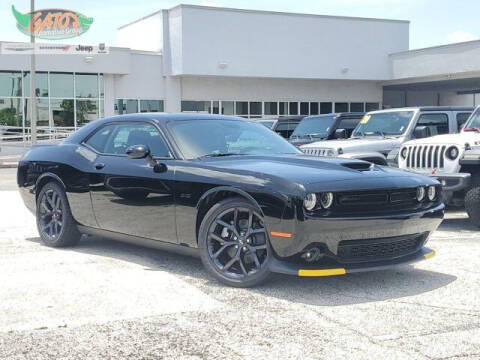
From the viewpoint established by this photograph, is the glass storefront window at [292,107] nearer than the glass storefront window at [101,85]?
No

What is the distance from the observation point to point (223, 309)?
4.82 meters

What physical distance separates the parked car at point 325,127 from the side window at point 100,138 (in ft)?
25.9

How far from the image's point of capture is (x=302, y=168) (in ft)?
18.3

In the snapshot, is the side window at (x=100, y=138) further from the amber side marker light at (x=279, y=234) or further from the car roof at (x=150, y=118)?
the amber side marker light at (x=279, y=234)

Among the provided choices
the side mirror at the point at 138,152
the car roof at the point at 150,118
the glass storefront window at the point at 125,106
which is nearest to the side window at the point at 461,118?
the car roof at the point at 150,118

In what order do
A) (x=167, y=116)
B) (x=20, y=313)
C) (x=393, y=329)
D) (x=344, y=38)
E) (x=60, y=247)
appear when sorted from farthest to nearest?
(x=344, y=38) < (x=60, y=247) < (x=167, y=116) < (x=20, y=313) < (x=393, y=329)

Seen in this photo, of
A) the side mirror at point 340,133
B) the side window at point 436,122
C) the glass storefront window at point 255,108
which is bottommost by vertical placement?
the side mirror at point 340,133

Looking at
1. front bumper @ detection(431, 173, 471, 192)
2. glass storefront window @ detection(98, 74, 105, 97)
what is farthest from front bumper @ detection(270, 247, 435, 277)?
glass storefront window @ detection(98, 74, 105, 97)

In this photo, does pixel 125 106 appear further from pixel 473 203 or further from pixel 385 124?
pixel 473 203

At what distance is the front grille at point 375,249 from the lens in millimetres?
5257

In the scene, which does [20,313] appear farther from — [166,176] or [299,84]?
[299,84]

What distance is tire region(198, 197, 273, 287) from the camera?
5.34 metres

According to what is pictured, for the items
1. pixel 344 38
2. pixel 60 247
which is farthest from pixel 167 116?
pixel 344 38

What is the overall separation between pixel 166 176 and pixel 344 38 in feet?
118
